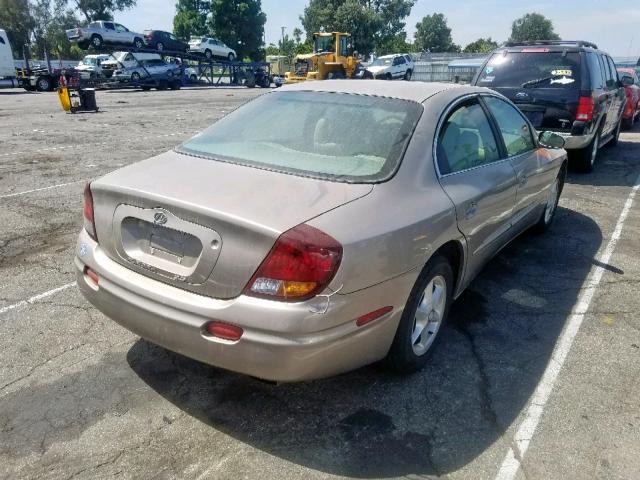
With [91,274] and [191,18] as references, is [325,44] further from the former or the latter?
[191,18]

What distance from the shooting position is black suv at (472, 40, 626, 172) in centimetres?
741

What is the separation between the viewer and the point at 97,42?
1249 inches

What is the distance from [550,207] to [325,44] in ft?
93.4

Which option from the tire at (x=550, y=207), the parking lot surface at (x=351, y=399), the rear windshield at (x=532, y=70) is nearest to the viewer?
the parking lot surface at (x=351, y=399)

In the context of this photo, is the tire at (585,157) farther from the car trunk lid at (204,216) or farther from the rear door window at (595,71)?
the car trunk lid at (204,216)

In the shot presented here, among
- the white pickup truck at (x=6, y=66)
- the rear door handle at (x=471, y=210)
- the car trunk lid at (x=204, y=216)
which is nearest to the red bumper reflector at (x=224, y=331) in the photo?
the car trunk lid at (x=204, y=216)

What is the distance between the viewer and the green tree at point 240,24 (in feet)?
185

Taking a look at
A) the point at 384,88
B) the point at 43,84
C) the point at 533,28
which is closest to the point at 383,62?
the point at 43,84

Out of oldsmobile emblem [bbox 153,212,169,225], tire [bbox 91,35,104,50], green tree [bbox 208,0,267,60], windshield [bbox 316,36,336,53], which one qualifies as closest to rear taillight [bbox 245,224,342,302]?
oldsmobile emblem [bbox 153,212,169,225]

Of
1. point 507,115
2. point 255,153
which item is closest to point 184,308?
point 255,153

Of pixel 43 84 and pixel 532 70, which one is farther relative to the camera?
pixel 43 84

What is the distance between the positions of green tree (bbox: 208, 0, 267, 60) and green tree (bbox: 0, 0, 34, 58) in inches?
805

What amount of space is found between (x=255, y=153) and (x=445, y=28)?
101825 mm

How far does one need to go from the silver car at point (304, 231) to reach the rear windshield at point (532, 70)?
187 inches
